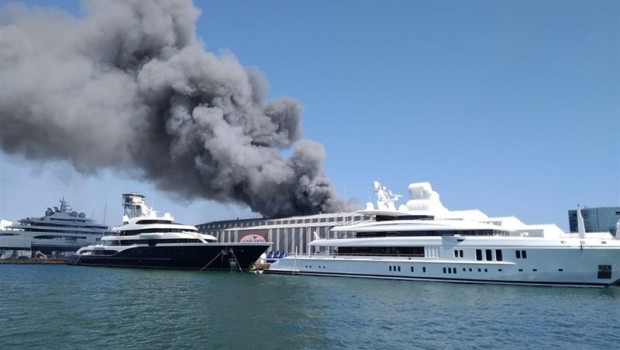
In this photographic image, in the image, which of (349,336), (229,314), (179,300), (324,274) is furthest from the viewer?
(324,274)

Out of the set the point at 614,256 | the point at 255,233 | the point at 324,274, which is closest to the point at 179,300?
the point at 324,274

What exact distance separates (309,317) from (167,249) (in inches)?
1386

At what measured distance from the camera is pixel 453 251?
37.2 meters

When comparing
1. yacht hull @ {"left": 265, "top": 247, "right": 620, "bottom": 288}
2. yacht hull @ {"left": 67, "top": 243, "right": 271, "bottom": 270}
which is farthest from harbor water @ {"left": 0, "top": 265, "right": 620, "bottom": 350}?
yacht hull @ {"left": 67, "top": 243, "right": 271, "bottom": 270}

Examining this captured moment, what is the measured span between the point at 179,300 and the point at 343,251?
19.8 m

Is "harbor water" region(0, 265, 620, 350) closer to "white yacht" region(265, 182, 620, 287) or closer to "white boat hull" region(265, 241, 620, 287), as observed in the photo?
"white boat hull" region(265, 241, 620, 287)

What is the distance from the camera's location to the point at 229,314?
2238 cm

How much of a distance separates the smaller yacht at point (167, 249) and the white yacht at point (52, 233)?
45.4m

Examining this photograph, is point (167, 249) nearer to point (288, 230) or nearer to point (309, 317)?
point (288, 230)

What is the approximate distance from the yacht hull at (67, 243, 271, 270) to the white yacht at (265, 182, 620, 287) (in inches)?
152

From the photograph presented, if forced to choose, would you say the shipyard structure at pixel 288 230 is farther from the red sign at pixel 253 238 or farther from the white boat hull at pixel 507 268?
the white boat hull at pixel 507 268

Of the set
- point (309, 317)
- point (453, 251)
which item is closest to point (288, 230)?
point (453, 251)

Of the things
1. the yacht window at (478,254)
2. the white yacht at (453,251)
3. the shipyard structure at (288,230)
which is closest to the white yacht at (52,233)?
the shipyard structure at (288,230)

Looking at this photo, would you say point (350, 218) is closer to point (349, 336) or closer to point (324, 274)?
point (324, 274)
